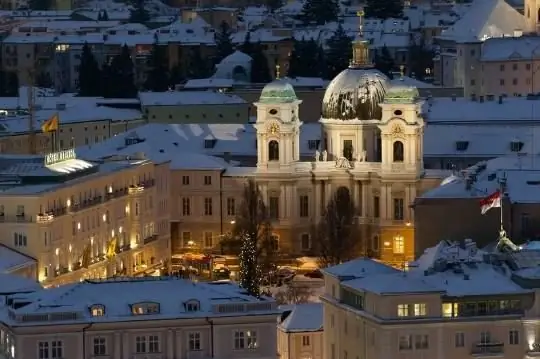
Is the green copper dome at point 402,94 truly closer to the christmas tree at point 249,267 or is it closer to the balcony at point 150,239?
the balcony at point 150,239

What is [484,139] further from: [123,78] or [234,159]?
[123,78]

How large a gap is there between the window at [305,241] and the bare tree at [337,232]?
668mm

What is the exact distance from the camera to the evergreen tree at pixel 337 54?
165 metres

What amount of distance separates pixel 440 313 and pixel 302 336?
26.7ft

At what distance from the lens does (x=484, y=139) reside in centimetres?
12019

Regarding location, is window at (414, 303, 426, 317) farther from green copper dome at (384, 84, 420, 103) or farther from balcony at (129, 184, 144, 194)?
green copper dome at (384, 84, 420, 103)

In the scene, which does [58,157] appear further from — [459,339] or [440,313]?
[459,339]

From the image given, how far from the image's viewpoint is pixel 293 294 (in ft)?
328

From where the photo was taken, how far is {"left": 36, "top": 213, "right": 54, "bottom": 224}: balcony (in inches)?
3927

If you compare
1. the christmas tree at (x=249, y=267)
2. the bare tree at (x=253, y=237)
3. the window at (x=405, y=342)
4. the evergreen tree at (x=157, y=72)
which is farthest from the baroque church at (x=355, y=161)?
the evergreen tree at (x=157, y=72)

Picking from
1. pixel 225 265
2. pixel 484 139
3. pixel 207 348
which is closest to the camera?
pixel 207 348

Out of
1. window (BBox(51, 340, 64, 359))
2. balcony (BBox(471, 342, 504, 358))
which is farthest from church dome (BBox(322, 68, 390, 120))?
window (BBox(51, 340, 64, 359))

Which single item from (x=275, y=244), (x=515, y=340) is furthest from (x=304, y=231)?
(x=515, y=340)

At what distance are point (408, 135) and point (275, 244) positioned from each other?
6.04 meters
